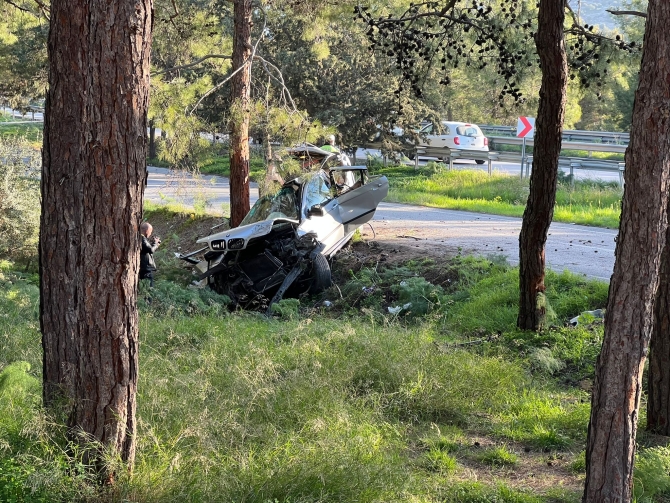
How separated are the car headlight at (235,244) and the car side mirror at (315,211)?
143cm

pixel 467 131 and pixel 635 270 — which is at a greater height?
pixel 467 131

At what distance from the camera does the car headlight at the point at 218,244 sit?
11547mm

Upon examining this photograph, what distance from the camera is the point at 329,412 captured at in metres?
5.58

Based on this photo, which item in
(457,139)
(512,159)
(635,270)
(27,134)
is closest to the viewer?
(635,270)

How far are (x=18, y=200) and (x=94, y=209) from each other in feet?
37.0

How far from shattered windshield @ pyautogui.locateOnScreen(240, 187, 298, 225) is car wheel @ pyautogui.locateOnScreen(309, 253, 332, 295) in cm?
81

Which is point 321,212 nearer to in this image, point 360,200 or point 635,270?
point 360,200

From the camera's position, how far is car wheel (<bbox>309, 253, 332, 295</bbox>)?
484 inches

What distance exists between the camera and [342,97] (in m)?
25.4

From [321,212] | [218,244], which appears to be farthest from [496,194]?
[218,244]


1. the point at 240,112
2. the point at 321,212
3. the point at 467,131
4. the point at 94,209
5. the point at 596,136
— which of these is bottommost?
the point at 321,212

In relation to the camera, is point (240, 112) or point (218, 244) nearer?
point (218, 244)

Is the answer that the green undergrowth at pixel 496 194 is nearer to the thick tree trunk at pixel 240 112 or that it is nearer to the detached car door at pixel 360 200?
the detached car door at pixel 360 200

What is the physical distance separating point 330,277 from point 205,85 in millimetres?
3879
